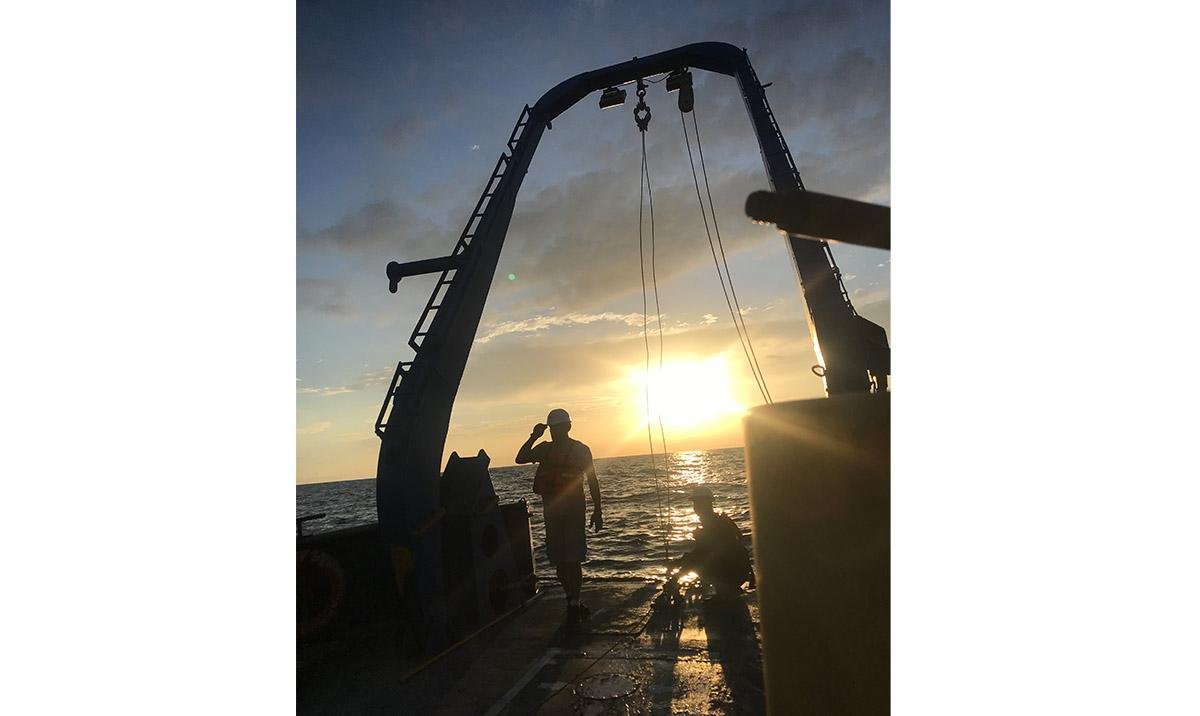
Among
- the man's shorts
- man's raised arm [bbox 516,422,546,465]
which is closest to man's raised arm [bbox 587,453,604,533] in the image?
the man's shorts

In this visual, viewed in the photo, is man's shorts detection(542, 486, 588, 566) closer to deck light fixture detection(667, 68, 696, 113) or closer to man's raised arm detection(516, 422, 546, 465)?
man's raised arm detection(516, 422, 546, 465)

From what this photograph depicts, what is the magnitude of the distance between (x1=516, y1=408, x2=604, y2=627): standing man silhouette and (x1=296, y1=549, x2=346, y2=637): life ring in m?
1.73

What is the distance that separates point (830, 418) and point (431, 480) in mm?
4311

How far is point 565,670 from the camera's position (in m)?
3.70

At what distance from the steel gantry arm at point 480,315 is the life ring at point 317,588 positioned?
71 cm

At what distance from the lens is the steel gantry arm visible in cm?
451

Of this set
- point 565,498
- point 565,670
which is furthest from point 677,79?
point 565,670

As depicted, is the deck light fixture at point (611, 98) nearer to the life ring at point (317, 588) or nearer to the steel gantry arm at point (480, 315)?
the steel gantry arm at point (480, 315)

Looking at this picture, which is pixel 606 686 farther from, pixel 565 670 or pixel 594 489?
pixel 594 489

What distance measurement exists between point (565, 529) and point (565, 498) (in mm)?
253
